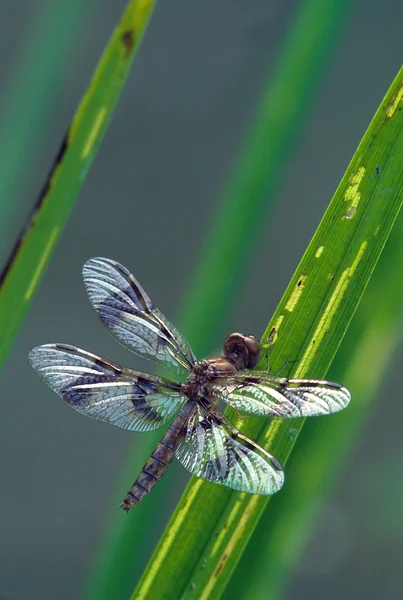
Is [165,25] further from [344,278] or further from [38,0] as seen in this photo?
[344,278]

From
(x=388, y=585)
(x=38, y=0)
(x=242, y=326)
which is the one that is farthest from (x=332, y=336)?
(x=38, y=0)

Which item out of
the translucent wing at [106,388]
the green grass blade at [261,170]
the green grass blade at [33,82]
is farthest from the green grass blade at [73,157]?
the green grass blade at [33,82]

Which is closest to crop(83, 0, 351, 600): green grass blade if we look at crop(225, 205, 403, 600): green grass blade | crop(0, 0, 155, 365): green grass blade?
crop(225, 205, 403, 600): green grass blade

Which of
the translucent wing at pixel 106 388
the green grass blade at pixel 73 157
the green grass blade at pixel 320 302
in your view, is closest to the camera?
the green grass blade at pixel 73 157

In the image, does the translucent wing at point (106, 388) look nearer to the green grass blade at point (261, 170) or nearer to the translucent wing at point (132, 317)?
the translucent wing at point (132, 317)

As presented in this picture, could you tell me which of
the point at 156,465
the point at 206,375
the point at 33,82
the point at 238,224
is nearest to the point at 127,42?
the point at 238,224

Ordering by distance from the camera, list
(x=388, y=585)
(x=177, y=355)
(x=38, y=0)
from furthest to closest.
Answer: (x=38, y=0) < (x=388, y=585) < (x=177, y=355)
